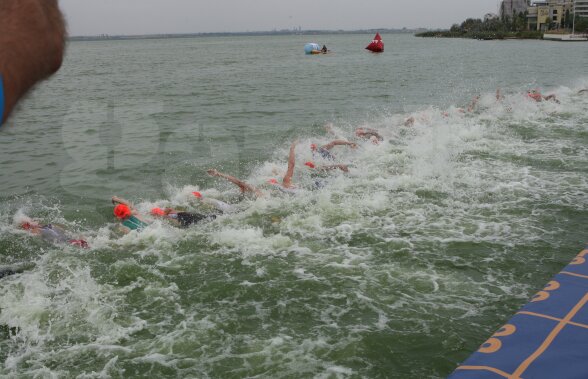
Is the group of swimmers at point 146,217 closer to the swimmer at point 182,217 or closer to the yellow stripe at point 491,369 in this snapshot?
the swimmer at point 182,217

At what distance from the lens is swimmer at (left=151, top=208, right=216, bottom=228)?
32.0ft

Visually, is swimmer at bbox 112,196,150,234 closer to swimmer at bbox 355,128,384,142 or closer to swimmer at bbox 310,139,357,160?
swimmer at bbox 310,139,357,160

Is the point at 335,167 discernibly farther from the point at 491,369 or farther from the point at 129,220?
the point at 491,369

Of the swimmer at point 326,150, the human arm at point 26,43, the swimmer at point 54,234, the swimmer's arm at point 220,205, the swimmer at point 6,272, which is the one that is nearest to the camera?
the human arm at point 26,43

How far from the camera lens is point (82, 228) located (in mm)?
10383

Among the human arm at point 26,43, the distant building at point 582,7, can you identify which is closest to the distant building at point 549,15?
the distant building at point 582,7

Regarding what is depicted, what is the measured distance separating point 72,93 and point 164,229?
1060 inches

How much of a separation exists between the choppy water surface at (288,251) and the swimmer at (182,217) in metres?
0.28

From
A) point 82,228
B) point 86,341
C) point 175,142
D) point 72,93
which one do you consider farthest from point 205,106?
point 86,341

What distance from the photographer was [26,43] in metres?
1.19

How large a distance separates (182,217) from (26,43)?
883 centimetres

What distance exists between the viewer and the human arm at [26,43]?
3.80 ft

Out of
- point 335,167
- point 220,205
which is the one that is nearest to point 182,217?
point 220,205

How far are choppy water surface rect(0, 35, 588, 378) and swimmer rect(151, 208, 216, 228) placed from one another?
0.91 ft
